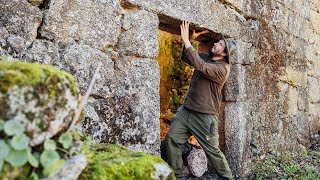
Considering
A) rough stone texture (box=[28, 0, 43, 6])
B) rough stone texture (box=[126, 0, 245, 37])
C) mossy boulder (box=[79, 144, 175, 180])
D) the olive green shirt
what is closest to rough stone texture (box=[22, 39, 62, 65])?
rough stone texture (box=[28, 0, 43, 6])

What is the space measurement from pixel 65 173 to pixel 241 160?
3287 mm

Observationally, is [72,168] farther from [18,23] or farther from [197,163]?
[197,163]

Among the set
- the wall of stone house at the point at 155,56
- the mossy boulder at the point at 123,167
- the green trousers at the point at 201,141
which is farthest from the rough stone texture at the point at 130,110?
the mossy boulder at the point at 123,167

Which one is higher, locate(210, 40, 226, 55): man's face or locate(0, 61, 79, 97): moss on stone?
locate(210, 40, 226, 55): man's face

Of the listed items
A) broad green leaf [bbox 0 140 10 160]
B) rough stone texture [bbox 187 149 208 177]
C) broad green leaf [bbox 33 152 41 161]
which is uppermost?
broad green leaf [bbox 0 140 10 160]

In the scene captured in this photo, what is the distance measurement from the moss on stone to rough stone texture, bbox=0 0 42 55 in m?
1.11

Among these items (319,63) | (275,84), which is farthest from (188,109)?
(319,63)

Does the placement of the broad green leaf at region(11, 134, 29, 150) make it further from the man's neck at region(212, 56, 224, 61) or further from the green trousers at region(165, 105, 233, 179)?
the man's neck at region(212, 56, 224, 61)

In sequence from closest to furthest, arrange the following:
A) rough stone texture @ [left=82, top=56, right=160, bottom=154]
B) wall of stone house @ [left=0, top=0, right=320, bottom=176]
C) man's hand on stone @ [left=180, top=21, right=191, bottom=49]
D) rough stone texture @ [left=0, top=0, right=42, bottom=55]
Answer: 1. rough stone texture @ [left=0, top=0, right=42, bottom=55]
2. wall of stone house @ [left=0, top=0, right=320, bottom=176]
3. rough stone texture @ [left=82, top=56, right=160, bottom=154]
4. man's hand on stone @ [left=180, top=21, right=191, bottom=49]

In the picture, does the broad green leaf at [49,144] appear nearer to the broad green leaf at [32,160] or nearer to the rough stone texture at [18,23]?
the broad green leaf at [32,160]

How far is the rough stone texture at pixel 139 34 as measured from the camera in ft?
9.56

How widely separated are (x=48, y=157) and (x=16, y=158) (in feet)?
0.32

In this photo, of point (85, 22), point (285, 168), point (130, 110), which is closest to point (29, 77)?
point (85, 22)

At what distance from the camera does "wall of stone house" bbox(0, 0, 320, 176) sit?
2445mm
